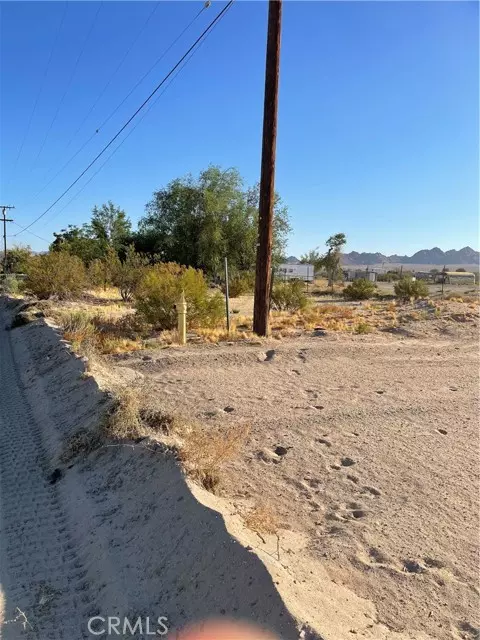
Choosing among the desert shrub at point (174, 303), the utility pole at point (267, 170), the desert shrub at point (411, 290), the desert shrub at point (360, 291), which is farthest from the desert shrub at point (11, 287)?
the desert shrub at point (411, 290)

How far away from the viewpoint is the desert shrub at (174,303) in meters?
14.8

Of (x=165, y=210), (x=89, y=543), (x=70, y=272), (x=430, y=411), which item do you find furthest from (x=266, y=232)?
(x=165, y=210)

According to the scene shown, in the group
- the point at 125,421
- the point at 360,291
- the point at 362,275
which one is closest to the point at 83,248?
the point at 360,291

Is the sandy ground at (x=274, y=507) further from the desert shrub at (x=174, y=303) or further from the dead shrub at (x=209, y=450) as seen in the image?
the desert shrub at (x=174, y=303)

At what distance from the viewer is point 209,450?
523cm

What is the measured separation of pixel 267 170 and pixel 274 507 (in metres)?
10.3

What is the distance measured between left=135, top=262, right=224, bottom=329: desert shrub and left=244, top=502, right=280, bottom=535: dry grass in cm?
1054

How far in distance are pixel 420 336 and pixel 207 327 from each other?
577 cm

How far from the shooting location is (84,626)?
3.51 m

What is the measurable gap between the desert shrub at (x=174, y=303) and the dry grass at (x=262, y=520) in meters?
10.5

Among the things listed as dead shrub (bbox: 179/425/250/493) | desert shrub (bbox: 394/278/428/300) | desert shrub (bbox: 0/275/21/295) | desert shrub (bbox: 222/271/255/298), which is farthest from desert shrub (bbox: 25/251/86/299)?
dead shrub (bbox: 179/425/250/493)

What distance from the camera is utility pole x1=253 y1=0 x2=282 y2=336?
42.6 feet

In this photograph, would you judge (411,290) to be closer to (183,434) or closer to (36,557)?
(183,434)

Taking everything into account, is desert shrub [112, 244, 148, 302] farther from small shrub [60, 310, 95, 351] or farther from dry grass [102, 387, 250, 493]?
dry grass [102, 387, 250, 493]
